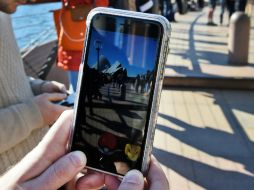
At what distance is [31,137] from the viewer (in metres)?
1.85

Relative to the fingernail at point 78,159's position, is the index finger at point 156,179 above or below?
below

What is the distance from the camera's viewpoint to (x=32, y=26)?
5.62m

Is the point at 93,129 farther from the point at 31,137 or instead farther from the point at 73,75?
the point at 73,75

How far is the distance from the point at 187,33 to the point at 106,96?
9980mm

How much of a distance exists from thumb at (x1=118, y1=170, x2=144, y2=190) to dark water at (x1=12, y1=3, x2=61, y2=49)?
382cm

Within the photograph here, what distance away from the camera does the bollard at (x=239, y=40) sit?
A: 22.7ft

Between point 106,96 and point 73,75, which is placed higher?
point 106,96

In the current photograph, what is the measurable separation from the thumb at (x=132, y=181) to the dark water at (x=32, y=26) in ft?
12.5

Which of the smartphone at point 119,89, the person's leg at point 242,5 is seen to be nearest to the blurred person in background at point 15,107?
the smartphone at point 119,89

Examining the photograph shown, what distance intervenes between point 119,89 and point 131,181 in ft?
0.82

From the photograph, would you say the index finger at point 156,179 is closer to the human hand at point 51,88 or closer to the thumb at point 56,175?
the thumb at point 56,175

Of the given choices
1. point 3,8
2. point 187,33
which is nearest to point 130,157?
point 3,8

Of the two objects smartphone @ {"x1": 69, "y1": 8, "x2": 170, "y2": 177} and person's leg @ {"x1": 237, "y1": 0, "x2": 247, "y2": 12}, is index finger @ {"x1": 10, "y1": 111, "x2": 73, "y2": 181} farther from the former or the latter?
person's leg @ {"x1": 237, "y1": 0, "x2": 247, "y2": 12}

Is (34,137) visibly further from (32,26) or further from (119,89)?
(32,26)
